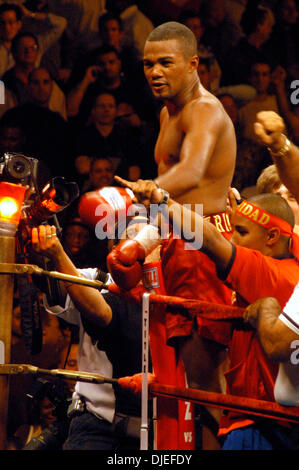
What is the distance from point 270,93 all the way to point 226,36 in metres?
0.48

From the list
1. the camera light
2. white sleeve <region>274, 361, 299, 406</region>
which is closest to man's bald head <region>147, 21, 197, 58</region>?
the camera light

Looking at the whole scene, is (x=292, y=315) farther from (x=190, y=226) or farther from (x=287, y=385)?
(x=190, y=226)

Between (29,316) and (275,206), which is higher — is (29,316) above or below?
below

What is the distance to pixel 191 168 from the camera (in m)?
1.83

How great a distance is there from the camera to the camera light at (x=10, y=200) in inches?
54.6

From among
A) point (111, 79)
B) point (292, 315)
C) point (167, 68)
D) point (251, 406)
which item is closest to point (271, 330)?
point (292, 315)

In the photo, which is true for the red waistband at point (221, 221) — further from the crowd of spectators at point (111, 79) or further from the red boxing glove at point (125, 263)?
the crowd of spectators at point (111, 79)

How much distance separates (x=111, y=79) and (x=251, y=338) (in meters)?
2.72

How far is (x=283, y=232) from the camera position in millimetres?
1681

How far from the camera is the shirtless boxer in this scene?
1.84 meters

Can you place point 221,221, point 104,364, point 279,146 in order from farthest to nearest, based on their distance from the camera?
point 104,364, point 221,221, point 279,146

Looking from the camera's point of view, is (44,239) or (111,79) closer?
(44,239)

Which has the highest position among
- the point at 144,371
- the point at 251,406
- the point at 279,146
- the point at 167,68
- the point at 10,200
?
the point at 167,68
